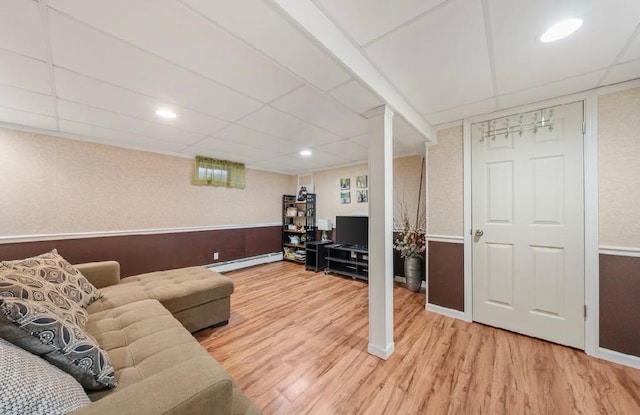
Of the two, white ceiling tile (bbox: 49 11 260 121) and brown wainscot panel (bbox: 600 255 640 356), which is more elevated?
white ceiling tile (bbox: 49 11 260 121)

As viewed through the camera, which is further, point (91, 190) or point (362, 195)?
point (362, 195)

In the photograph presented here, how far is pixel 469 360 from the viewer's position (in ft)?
6.02

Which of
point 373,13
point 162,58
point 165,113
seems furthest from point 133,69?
point 373,13

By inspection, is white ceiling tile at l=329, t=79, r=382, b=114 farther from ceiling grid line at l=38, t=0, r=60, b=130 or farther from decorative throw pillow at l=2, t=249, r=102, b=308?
decorative throw pillow at l=2, t=249, r=102, b=308

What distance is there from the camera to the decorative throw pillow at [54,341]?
84 centimetres

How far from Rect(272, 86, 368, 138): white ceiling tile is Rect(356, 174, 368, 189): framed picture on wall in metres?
1.75

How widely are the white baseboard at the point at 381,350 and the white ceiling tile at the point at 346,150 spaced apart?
2439 millimetres

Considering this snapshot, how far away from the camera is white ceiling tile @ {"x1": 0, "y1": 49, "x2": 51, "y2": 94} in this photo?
4.71 feet

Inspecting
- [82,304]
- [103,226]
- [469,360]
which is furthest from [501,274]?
[103,226]

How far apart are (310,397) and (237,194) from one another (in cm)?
389

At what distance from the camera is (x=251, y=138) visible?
3021mm

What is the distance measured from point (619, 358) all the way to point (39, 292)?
4.06 meters

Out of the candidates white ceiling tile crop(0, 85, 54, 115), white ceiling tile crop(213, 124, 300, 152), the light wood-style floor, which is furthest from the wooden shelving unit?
white ceiling tile crop(0, 85, 54, 115)

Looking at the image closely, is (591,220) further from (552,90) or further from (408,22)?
(408,22)
